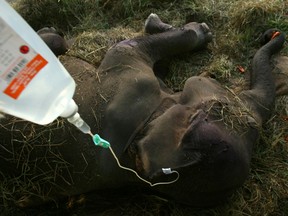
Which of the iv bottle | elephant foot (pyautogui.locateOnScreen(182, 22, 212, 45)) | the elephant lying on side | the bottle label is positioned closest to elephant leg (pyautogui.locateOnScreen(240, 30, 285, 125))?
the elephant lying on side

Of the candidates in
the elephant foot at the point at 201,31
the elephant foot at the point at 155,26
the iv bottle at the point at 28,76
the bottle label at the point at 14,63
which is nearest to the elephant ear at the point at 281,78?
the elephant foot at the point at 201,31

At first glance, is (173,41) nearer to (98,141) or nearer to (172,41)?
(172,41)

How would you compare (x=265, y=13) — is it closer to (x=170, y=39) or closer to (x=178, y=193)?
(x=170, y=39)

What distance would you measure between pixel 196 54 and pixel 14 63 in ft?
5.74

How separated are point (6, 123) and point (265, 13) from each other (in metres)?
1.88

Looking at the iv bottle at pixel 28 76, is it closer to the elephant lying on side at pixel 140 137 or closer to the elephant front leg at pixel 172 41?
the elephant lying on side at pixel 140 137

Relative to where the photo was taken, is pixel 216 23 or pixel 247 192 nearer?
pixel 247 192

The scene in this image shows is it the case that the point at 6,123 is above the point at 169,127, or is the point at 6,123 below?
above

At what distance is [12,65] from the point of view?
4.53ft

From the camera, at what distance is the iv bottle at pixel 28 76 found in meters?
1.38

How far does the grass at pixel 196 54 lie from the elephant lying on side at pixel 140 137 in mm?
113

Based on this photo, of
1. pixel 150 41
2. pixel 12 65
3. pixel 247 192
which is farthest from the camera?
pixel 150 41

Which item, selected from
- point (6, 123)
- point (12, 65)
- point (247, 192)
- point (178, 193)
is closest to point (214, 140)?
point (178, 193)

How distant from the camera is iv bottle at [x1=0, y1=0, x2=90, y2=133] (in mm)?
1376
